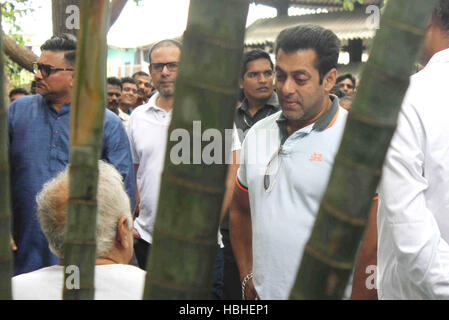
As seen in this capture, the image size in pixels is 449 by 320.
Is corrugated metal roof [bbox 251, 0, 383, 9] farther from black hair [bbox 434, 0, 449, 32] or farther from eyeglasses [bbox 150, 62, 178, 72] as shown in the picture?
black hair [bbox 434, 0, 449, 32]

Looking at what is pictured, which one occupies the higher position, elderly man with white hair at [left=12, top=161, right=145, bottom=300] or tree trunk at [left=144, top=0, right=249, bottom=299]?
tree trunk at [left=144, top=0, right=249, bottom=299]

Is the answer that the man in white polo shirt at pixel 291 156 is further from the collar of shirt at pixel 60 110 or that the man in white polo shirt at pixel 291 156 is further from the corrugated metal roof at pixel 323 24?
the corrugated metal roof at pixel 323 24

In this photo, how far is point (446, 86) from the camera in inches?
87.0

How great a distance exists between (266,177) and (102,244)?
0.85m

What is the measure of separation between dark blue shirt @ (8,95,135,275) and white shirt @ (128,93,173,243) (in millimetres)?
624

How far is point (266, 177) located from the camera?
9.80ft

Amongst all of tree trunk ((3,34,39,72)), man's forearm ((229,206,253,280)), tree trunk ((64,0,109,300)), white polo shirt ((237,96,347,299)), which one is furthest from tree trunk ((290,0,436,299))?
tree trunk ((3,34,39,72))

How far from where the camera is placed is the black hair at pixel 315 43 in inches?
119

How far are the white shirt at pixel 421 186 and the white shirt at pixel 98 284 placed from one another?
917 millimetres

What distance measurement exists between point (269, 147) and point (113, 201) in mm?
843

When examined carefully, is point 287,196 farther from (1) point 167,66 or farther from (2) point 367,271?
(1) point 167,66

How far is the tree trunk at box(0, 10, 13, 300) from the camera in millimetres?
988
